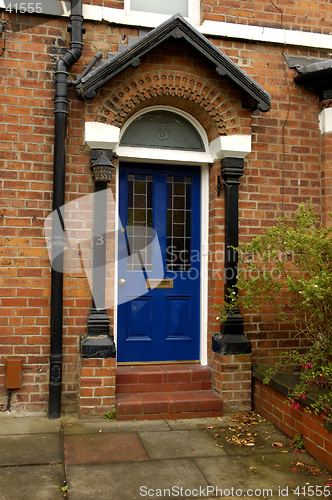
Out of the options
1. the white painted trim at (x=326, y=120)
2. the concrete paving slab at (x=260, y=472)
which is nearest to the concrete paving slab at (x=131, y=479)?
the concrete paving slab at (x=260, y=472)

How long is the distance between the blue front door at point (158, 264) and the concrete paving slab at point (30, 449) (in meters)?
1.37

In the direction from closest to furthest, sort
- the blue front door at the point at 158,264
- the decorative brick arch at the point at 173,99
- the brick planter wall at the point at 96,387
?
the brick planter wall at the point at 96,387 < the decorative brick arch at the point at 173,99 < the blue front door at the point at 158,264

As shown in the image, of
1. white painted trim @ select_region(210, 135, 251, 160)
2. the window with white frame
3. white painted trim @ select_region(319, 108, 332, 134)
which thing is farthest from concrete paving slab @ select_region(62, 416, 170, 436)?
the window with white frame

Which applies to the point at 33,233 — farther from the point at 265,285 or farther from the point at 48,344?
the point at 265,285

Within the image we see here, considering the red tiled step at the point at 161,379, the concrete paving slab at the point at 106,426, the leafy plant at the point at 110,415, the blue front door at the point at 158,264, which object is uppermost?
the blue front door at the point at 158,264

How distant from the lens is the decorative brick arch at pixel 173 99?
4.89 metres

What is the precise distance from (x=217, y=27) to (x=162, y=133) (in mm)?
1418

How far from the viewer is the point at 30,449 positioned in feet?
12.7

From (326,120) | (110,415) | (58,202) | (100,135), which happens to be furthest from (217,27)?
(110,415)

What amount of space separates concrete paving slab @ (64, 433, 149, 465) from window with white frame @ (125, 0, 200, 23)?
468 centimetres

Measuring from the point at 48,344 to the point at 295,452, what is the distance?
8.75ft

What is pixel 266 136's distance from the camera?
5.48 m

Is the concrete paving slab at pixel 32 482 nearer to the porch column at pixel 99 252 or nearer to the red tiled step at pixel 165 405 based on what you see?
the red tiled step at pixel 165 405

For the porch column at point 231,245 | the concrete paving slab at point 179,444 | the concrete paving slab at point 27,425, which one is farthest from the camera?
the porch column at point 231,245
